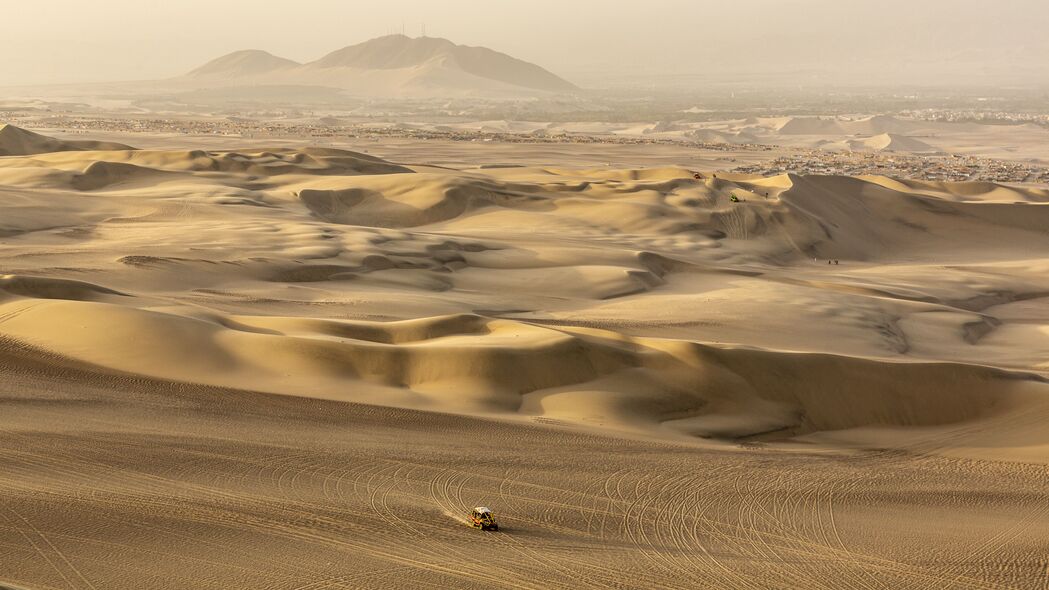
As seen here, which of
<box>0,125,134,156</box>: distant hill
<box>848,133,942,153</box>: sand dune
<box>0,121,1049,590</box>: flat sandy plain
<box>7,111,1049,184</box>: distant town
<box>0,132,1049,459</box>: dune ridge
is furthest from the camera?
<box>848,133,942,153</box>: sand dune

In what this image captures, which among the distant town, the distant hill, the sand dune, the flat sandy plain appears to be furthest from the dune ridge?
the sand dune

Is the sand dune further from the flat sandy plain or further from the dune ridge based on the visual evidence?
the flat sandy plain

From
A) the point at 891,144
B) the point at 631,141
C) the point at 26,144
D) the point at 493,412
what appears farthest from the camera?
the point at 631,141

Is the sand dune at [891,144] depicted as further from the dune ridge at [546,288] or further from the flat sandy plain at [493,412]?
the flat sandy plain at [493,412]

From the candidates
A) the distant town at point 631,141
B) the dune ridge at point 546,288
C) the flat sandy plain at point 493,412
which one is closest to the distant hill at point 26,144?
the dune ridge at point 546,288

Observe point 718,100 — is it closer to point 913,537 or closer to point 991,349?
point 991,349

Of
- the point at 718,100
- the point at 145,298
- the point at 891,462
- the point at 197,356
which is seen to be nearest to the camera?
the point at 891,462

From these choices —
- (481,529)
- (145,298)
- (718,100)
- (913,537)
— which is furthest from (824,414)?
(718,100)

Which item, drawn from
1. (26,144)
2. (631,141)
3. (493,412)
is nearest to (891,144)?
(631,141)

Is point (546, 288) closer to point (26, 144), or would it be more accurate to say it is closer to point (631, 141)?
point (26, 144)
